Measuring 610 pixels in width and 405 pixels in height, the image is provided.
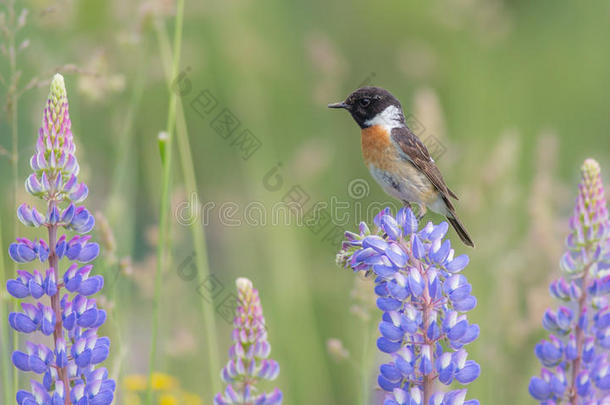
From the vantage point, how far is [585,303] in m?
2.32

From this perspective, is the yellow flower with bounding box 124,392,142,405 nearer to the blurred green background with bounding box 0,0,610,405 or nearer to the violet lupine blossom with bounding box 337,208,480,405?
the blurred green background with bounding box 0,0,610,405

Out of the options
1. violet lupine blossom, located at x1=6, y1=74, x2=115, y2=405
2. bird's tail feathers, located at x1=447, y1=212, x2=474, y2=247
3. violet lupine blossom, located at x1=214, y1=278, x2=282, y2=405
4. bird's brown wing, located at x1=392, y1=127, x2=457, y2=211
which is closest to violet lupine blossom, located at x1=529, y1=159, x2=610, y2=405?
Result: violet lupine blossom, located at x1=214, y1=278, x2=282, y2=405

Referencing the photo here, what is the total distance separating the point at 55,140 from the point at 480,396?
117 inches

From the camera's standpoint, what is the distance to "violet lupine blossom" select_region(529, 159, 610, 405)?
2.30 meters

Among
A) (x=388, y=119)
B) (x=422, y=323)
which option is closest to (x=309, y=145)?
(x=388, y=119)

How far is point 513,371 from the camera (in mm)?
4852

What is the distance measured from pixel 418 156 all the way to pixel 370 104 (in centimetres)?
38

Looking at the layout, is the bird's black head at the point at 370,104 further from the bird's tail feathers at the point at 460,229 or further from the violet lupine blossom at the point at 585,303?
the violet lupine blossom at the point at 585,303

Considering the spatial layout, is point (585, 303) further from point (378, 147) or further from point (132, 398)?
point (132, 398)

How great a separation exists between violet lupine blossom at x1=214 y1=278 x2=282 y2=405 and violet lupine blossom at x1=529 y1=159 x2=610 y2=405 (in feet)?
2.55

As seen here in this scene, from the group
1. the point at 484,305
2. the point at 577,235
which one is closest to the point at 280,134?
the point at 484,305

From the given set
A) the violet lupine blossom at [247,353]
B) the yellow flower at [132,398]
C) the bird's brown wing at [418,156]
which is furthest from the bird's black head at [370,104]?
the violet lupine blossom at [247,353]

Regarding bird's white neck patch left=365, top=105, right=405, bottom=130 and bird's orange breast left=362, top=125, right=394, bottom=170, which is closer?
bird's orange breast left=362, top=125, right=394, bottom=170

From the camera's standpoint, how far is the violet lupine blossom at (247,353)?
2070mm
